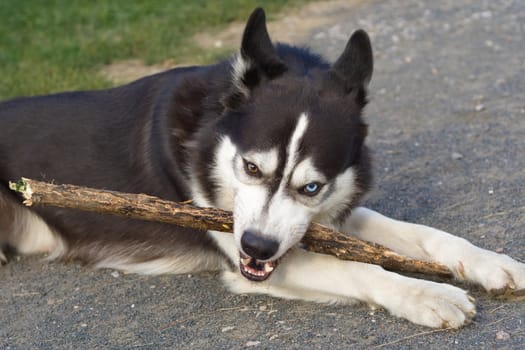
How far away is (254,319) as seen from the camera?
3.62m

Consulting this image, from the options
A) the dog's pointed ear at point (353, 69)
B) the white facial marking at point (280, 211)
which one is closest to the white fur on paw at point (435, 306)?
the white facial marking at point (280, 211)

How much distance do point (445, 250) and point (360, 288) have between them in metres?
0.55

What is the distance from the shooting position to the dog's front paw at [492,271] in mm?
3547

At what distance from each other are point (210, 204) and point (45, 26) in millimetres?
6537

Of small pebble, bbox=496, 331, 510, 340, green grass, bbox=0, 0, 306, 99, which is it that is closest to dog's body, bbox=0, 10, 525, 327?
small pebble, bbox=496, 331, 510, 340

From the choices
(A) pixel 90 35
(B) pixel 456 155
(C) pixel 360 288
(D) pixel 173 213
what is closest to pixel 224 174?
(D) pixel 173 213

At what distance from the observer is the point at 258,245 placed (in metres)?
3.29

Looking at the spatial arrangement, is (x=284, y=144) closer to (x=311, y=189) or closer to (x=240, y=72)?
(x=311, y=189)

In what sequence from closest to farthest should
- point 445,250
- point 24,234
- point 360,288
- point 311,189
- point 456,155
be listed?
point 311,189 → point 360,288 → point 445,250 → point 24,234 → point 456,155

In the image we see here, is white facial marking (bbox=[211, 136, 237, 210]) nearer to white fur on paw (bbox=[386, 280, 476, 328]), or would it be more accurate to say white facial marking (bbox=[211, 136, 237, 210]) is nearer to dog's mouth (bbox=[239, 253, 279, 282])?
dog's mouth (bbox=[239, 253, 279, 282])

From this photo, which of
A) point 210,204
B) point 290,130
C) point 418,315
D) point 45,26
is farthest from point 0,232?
point 45,26

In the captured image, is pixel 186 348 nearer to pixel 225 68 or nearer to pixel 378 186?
pixel 225 68

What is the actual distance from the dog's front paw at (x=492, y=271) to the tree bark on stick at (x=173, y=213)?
0.71 ft

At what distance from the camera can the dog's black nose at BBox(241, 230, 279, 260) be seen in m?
3.29
